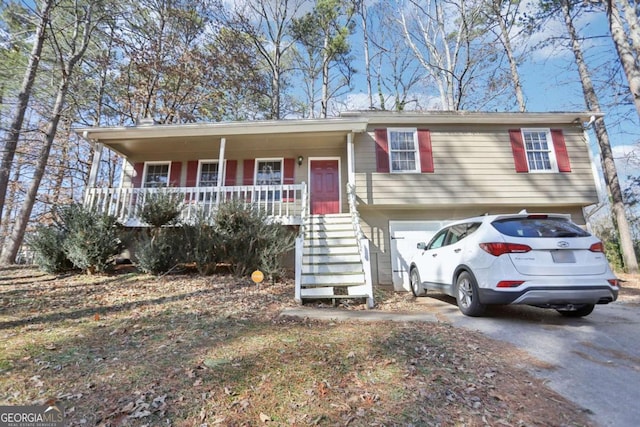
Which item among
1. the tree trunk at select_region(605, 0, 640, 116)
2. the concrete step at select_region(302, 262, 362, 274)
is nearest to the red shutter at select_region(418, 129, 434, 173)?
the concrete step at select_region(302, 262, 362, 274)

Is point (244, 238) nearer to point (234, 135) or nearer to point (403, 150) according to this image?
point (234, 135)

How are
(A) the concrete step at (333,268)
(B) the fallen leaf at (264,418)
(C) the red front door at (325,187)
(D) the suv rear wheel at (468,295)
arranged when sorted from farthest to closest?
(C) the red front door at (325,187) → (A) the concrete step at (333,268) → (D) the suv rear wheel at (468,295) → (B) the fallen leaf at (264,418)

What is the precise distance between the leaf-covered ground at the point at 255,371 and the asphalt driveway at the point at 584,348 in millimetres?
214

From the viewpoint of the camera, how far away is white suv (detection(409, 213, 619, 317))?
3594 mm

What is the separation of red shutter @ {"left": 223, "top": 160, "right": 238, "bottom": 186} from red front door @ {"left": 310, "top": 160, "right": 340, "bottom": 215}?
2.63 metres

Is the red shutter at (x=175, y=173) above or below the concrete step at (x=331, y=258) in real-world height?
above

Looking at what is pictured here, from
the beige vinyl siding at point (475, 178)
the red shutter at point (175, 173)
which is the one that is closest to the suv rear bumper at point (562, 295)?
the beige vinyl siding at point (475, 178)

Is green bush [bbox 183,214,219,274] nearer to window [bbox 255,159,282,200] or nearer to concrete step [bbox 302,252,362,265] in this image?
concrete step [bbox 302,252,362,265]

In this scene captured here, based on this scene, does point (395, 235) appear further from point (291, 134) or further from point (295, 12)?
point (295, 12)

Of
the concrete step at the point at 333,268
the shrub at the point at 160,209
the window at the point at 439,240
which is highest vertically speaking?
the shrub at the point at 160,209

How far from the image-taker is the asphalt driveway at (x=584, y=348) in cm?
212

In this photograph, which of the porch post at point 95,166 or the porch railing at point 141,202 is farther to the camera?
the porch post at point 95,166

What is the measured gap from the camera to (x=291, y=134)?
335 inches

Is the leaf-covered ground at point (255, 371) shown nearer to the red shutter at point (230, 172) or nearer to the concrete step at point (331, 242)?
the concrete step at point (331, 242)
